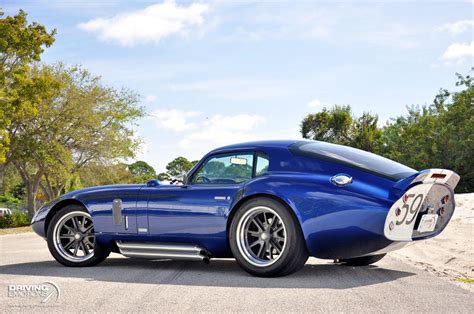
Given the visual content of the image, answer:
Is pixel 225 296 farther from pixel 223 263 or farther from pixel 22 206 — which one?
pixel 22 206

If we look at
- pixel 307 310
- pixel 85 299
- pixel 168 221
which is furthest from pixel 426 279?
pixel 85 299

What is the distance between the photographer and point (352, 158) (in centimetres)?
735

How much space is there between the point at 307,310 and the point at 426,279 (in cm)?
237

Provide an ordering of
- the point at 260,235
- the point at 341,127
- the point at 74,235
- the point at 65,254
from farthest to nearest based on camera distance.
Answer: the point at 341,127 < the point at 74,235 < the point at 65,254 < the point at 260,235

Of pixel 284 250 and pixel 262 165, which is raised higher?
pixel 262 165

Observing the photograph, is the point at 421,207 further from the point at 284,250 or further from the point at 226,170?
the point at 226,170

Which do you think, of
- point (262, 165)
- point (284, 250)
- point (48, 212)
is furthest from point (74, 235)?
point (284, 250)

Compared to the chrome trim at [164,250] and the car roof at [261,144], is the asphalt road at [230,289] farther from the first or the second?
the car roof at [261,144]

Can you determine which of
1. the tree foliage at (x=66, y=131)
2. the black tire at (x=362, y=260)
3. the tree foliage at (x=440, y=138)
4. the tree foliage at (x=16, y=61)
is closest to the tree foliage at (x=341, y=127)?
the tree foliage at (x=440, y=138)

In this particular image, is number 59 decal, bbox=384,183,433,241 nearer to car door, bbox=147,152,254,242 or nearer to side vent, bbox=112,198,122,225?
car door, bbox=147,152,254,242

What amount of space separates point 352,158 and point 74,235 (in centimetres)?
381

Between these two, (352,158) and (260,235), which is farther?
(352,158)

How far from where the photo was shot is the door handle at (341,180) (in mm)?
6758

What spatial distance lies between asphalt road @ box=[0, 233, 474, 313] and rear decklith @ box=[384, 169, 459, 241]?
1.69 feet
